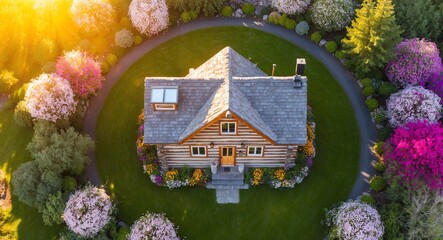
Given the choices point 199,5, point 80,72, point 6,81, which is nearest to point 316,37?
point 199,5

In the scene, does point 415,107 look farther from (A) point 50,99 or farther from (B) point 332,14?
(A) point 50,99

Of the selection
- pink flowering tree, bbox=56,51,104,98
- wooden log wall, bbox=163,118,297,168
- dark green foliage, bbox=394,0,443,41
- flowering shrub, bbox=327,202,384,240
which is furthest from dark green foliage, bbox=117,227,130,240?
dark green foliage, bbox=394,0,443,41

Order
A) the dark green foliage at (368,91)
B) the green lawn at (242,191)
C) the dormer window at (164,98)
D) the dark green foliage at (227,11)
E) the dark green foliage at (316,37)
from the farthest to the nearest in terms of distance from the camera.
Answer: the dark green foliage at (227,11) → the dark green foliage at (316,37) → the dark green foliage at (368,91) → the green lawn at (242,191) → the dormer window at (164,98)

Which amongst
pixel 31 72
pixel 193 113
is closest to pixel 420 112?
pixel 193 113

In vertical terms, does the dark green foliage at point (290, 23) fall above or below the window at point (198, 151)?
above

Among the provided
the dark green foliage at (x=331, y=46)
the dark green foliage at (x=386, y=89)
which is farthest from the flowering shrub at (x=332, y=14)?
the dark green foliage at (x=386, y=89)

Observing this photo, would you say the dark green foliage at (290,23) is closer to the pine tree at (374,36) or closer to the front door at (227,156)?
the pine tree at (374,36)

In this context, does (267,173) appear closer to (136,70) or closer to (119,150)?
(119,150)
